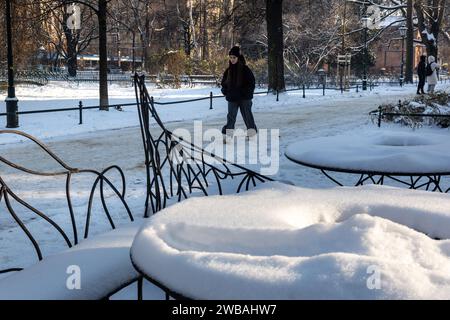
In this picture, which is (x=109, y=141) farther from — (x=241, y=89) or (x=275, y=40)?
(x=275, y=40)

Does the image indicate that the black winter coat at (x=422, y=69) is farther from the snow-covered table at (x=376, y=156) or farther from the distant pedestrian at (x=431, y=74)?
the snow-covered table at (x=376, y=156)

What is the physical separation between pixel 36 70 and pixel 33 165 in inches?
1060

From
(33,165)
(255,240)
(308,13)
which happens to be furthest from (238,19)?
(255,240)

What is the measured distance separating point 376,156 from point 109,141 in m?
8.70

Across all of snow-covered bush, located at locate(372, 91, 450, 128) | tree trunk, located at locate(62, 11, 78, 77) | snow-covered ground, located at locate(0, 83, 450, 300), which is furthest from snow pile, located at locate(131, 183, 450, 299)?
tree trunk, located at locate(62, 11, 78, 77)

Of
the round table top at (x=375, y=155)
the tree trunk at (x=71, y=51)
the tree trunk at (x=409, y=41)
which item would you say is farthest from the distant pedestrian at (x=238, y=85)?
the tree trunk at (x=71, y=51)

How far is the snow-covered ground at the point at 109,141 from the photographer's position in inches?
226

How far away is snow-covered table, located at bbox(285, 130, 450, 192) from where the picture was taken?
4082 millimetres

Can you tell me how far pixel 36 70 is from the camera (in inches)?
1353

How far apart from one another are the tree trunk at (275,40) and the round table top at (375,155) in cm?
2032

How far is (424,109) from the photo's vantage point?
14.1 m

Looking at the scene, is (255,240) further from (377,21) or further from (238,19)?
(377,21)

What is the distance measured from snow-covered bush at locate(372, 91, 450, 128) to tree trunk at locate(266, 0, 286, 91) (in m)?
11.0

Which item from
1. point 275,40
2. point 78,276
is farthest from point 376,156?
point 275,40
